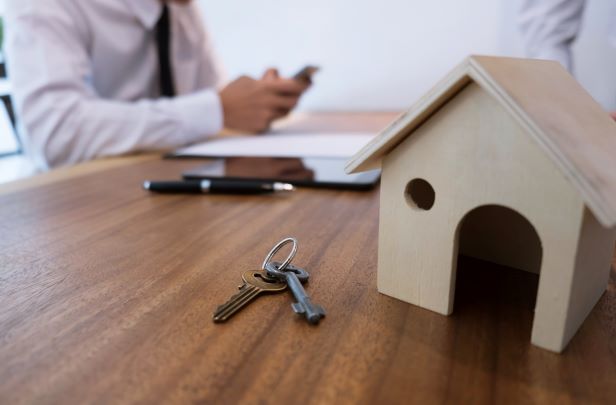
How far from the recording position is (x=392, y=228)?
1.07ft

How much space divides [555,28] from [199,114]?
0.90 metres

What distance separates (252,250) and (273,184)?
0.20 meters

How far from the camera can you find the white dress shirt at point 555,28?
3.33 feet

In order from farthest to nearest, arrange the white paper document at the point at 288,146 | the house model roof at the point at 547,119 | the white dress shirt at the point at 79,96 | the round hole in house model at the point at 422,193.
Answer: the white dress shirt at the point at 79,96 → the white paper document at the point at 288,146 → the round hole in house model at the point at 422,193 → the house model roof at the point at 547,119

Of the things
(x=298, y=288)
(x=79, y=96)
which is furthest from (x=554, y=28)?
(x=79, y=96)

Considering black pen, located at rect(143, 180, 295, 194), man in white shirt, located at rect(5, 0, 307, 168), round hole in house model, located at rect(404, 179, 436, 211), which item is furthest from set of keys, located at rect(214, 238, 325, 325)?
man in white shirt, located at rect(5, 0, 307, 168)

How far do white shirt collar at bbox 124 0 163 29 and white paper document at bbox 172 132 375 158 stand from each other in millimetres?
458

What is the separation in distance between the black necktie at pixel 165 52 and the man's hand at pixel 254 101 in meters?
0.23

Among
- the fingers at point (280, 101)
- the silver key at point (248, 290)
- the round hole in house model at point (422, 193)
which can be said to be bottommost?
the fingers at point (280, 101)

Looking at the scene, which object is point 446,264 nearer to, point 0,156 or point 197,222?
point 197,222

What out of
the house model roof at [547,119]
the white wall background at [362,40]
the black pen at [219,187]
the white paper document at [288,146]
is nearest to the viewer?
the house model roof at [547,119]

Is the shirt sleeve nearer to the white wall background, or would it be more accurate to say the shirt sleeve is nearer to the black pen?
the white wall background

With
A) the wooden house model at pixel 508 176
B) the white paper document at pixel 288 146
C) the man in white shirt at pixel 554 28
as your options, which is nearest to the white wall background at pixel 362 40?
the man in white shirt at pixel 554 28

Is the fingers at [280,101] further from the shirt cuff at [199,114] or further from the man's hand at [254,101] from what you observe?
the shirt cuff at [199,114]
